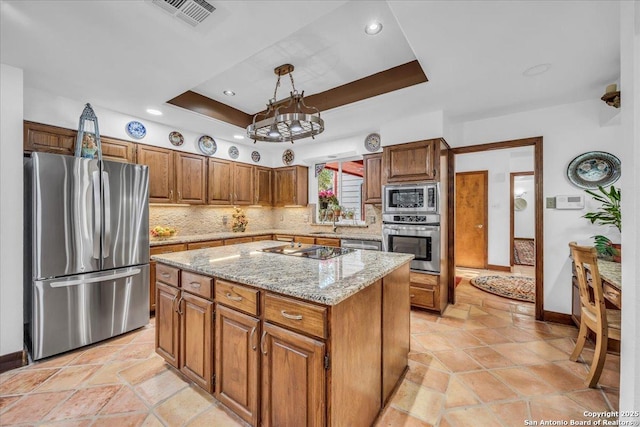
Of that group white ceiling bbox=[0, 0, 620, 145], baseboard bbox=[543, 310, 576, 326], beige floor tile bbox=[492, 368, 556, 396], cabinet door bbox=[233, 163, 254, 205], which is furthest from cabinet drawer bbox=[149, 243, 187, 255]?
baseboard bbox=[543, 310, 576, 326]

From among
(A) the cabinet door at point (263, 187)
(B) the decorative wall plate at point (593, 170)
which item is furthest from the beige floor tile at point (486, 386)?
(A) the cabinet door at point (263, 187)

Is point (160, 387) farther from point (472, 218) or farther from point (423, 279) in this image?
point (472, 218)

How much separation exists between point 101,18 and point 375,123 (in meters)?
3.07

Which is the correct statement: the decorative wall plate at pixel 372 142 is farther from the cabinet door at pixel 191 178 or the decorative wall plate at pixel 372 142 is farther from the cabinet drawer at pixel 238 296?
the cabinet drawer at pixel 238 296

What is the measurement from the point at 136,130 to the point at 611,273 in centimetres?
526

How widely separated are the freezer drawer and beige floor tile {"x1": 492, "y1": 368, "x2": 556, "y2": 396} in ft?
11.8

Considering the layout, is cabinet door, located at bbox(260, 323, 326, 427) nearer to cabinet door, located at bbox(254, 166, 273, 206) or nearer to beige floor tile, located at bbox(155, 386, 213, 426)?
beige floor tile, located at bbox(155, 386, 213, 426)

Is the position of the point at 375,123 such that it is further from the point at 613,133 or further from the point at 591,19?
the point at 613,133

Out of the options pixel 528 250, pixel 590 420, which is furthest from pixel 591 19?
pixel 528 250

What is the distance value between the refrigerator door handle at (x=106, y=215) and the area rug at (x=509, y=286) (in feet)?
17.2

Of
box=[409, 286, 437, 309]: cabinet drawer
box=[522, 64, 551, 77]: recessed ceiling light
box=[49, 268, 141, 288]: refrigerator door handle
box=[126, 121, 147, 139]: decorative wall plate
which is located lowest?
box=[409, 286, 437, 309]: cabinet drawer

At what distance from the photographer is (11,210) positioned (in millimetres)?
2318

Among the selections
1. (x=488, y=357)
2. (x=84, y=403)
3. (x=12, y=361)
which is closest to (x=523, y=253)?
(x=488, y=357)

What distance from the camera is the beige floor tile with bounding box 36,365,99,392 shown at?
1996mm
